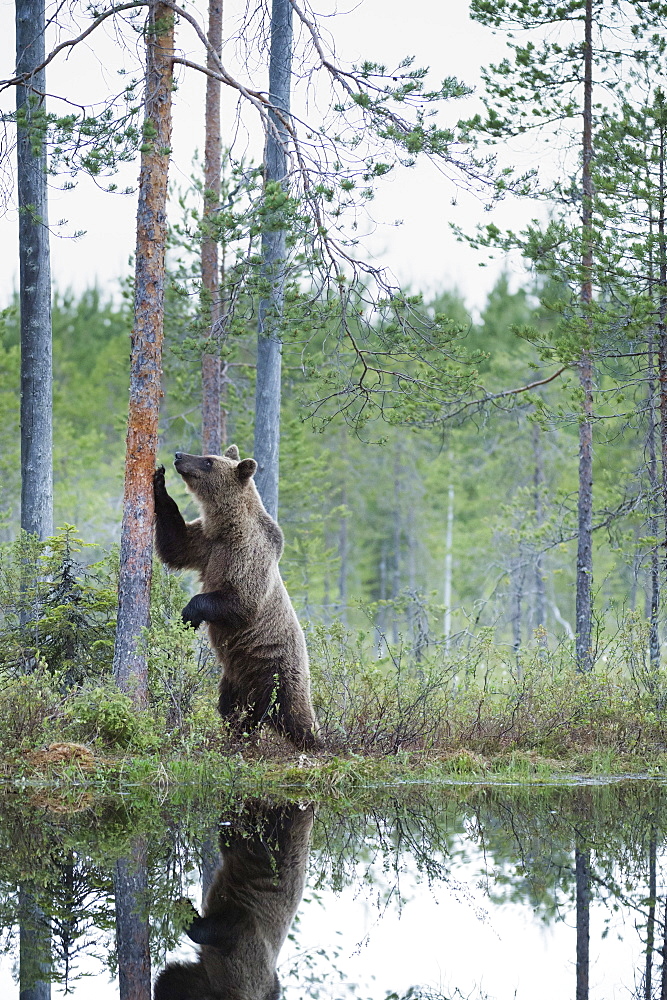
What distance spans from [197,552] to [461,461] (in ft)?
112

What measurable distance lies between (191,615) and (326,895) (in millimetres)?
3672

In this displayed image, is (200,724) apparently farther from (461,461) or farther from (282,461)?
(461,461)

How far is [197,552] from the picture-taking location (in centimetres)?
1027

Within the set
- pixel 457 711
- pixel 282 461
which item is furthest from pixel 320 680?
pixel 282 461

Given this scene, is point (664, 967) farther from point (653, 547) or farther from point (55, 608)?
point (653, 547)

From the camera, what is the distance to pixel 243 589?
1002 centimetres

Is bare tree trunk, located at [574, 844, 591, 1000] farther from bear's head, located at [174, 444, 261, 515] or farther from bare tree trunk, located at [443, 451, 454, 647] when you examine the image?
bare tree trunk, located at [443, 451, 454, 647]

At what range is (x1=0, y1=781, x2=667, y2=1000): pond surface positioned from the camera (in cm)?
512

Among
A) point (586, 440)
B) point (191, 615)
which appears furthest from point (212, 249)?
point (191, 615)

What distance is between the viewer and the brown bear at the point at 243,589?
1007cm

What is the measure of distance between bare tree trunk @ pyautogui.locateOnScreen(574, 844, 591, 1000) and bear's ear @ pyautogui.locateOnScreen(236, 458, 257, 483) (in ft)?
14.8

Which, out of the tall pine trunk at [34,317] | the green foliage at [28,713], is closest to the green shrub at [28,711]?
the green foliage at [28,713]

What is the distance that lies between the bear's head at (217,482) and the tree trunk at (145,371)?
0.57 m

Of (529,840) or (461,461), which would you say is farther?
(461,461)
